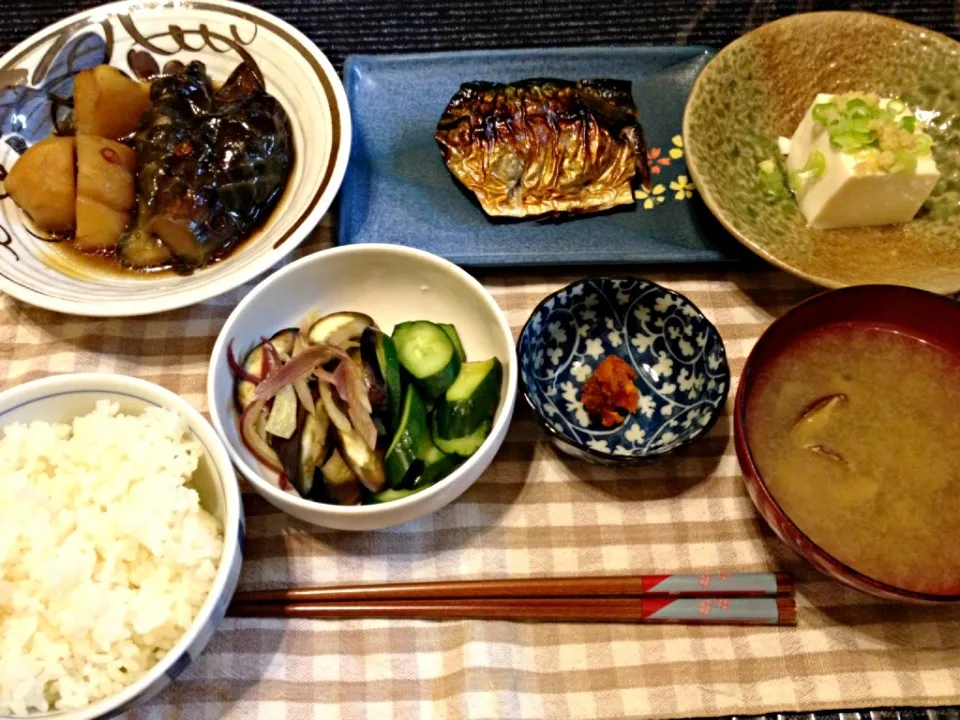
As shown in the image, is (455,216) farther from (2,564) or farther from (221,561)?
(2,564)

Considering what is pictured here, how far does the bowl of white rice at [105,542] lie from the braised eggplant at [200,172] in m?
0.54

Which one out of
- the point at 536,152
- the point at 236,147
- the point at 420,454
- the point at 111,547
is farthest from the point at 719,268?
the point at 111,547

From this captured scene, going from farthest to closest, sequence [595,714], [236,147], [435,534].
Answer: [236,147] → [435,534] → [595,714]

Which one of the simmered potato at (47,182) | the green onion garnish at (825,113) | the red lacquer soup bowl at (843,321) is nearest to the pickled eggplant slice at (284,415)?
the simmered potato at (47,182)

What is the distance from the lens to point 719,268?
1950 millimetres

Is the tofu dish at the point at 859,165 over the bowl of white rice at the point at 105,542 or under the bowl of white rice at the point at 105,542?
over

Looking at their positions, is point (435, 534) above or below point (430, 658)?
above

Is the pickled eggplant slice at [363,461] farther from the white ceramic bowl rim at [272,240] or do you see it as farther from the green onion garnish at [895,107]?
the green onion garnish at [895,107]

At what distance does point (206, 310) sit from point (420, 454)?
760mm

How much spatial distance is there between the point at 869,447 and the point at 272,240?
1460 millimetres

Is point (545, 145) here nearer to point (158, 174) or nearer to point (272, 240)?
point (272, 240)

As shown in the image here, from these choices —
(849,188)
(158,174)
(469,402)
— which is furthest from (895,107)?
(158,174)

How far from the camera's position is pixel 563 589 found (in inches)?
59.4

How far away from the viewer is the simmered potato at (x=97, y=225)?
1.83 m
